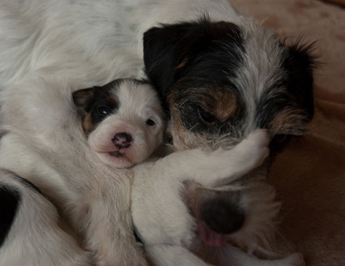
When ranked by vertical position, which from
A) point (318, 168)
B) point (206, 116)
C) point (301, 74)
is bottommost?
point (318, 168)

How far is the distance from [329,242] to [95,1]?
1.38m

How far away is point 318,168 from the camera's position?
2.07 meters

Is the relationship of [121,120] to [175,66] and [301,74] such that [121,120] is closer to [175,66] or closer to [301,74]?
[175,66]

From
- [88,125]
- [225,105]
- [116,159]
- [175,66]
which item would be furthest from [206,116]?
[88,125]

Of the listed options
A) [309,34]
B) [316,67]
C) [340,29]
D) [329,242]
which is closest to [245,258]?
[329,242]

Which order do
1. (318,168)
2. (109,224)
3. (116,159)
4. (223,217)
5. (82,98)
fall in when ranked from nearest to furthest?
1. (223,217)
2. (109,224)
3. (116,159)
4. (82,98)
5. (318,168)

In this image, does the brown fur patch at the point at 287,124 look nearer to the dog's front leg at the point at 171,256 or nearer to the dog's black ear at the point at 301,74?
the dog's black ear at the point at 301,74

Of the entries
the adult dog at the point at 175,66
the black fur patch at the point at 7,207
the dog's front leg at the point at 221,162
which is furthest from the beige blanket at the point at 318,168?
the black fur patch at the point at 7,207

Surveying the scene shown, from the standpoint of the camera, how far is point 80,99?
1.63m

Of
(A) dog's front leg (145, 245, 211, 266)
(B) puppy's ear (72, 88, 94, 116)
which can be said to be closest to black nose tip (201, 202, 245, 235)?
(A) dog's front leg (145, 245, 211, 266)

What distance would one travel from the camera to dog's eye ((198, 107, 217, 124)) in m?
1.38

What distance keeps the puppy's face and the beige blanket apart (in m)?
0.59

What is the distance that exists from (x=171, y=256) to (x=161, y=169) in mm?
278

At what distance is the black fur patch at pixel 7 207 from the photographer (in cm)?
118
